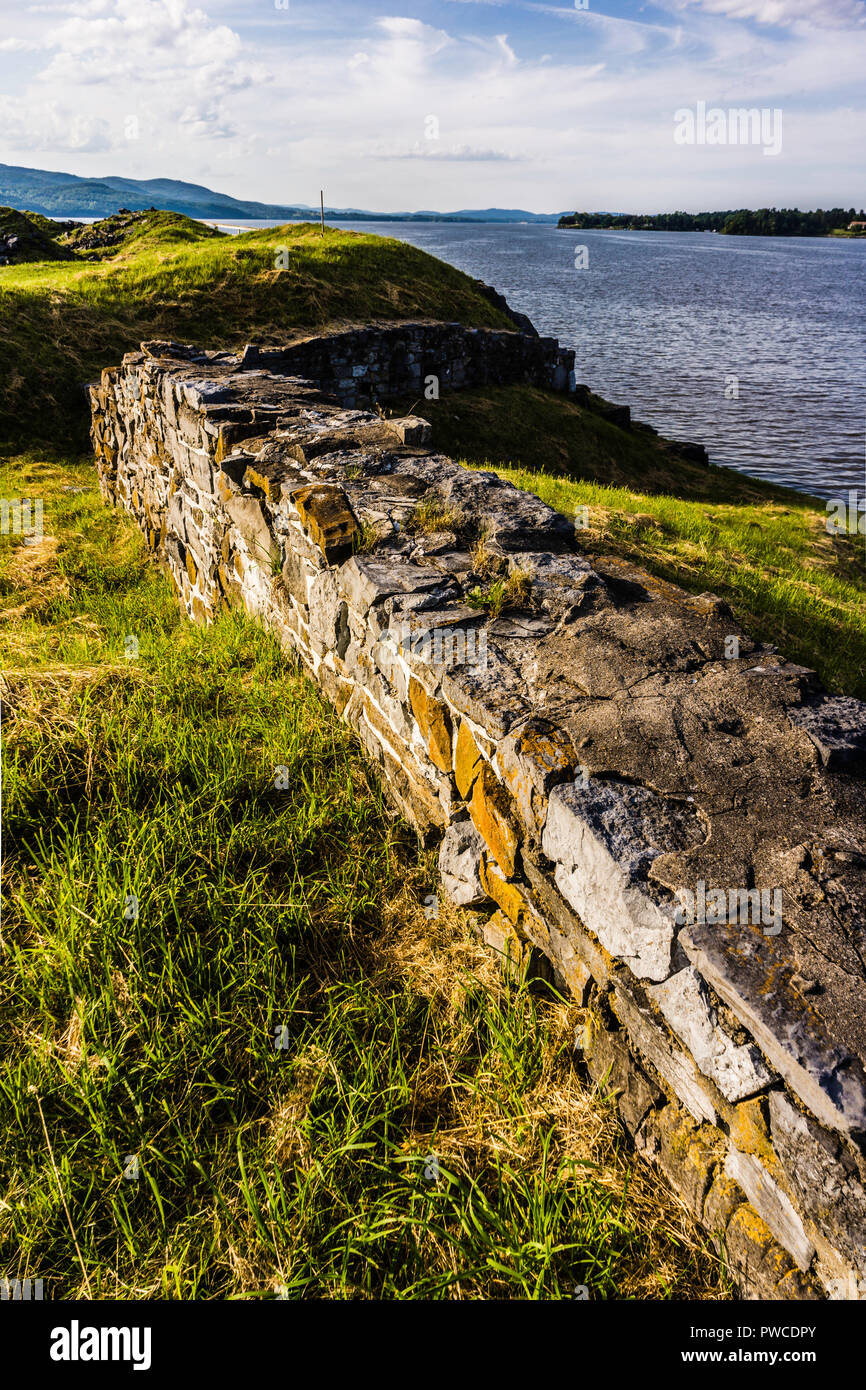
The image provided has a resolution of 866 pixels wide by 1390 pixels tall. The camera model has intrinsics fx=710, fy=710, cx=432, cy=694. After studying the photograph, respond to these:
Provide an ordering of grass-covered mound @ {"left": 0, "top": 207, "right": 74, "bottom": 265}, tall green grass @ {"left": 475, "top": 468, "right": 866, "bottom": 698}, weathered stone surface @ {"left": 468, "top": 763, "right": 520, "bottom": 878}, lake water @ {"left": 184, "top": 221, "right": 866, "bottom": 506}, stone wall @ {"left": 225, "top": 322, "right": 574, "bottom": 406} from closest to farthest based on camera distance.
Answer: weathered stone surface @ {"left": 468, "top": 763, "right": 520, "bottom": 878}
tall green grass @ {"left": 475, "top": 468, "right": 866, "bottom": 698}
stone wall @ {"left": 225, "top": 322, "right": 574, "bottom": 406}
lake water @ {"left": 184, "top": 221, "right": 866, "bottom": 506}
grass-covered mound @ {"left": 0, "top": 207, "right": 74, "bottom": 265}

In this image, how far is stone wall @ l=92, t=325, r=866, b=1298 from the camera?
5.25ft

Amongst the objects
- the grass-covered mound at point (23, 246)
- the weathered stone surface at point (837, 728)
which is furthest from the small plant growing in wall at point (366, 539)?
the grass-covered mound at point (23, 246)

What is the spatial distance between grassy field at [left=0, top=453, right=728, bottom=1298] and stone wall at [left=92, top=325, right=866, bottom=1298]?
210 mm

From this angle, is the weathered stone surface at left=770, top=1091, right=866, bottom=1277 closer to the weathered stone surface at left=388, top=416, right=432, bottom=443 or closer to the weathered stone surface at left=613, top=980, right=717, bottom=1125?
the weathered stone surface at left=613, top=980, right=717, bottom=1125

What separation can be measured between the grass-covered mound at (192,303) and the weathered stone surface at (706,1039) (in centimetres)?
1250

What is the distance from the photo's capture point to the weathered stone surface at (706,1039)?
5.33 feet

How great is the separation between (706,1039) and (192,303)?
1686 cm

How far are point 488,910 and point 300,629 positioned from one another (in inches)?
85.1

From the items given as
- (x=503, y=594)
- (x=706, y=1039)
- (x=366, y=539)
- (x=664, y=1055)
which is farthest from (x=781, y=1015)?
(x=366, y=539)

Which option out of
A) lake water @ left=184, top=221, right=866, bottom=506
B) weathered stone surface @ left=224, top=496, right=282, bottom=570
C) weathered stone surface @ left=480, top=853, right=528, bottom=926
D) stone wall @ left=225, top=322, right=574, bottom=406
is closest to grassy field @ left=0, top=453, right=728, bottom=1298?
weathered stone surface @ left=480, top=853, right=528, bottom=926

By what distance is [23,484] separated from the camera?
9.67 m

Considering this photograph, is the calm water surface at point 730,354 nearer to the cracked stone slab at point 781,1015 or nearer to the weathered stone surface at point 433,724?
the weathered stone surface at point 433,724
